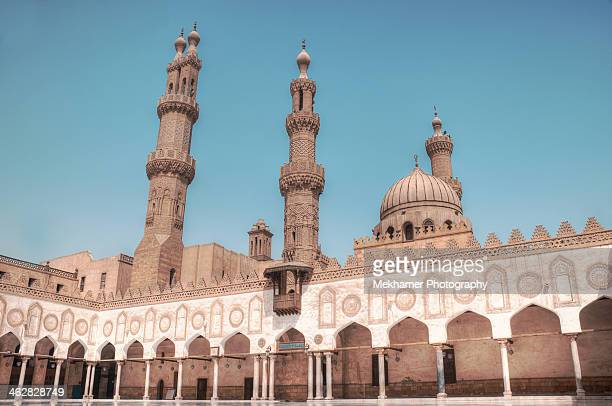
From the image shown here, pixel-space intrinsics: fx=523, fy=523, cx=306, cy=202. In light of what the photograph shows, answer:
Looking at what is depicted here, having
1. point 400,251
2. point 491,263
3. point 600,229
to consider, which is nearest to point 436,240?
point 400,251

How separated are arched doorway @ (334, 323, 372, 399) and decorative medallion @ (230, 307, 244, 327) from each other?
4690 mm

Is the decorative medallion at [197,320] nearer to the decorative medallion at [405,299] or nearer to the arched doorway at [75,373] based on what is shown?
the arched doorway at [75,373]

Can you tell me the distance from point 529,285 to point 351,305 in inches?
290

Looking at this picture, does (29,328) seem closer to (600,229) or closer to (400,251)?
(400,251)

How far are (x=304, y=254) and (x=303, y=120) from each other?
8709 mm

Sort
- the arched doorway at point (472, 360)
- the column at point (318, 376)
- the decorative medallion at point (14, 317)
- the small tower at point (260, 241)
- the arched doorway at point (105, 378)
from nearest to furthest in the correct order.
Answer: the arched doorway at point (472, 360), the column at point (318, 376), the decorative medallion at point (14, 317), the arched doorway at point (105, 378), the small tower at point (260, 241)

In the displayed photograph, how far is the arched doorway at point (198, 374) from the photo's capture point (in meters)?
28.5

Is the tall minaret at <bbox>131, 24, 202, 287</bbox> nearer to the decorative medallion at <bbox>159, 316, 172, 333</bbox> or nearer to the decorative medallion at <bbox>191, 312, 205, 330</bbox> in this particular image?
the decorative medallion at <bbox>159, 316, 172, 333</bbox>

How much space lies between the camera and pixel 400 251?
2314 cm

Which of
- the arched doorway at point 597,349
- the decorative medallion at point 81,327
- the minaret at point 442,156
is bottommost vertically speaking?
the arched doorway at point 597,349

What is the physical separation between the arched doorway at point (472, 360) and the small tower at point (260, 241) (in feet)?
92.3

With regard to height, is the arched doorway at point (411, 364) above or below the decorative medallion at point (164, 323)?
below

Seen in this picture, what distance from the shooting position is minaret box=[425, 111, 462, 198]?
131ft

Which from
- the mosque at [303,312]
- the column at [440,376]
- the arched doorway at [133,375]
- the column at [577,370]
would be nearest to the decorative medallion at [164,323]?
the mosque at [303,312]
